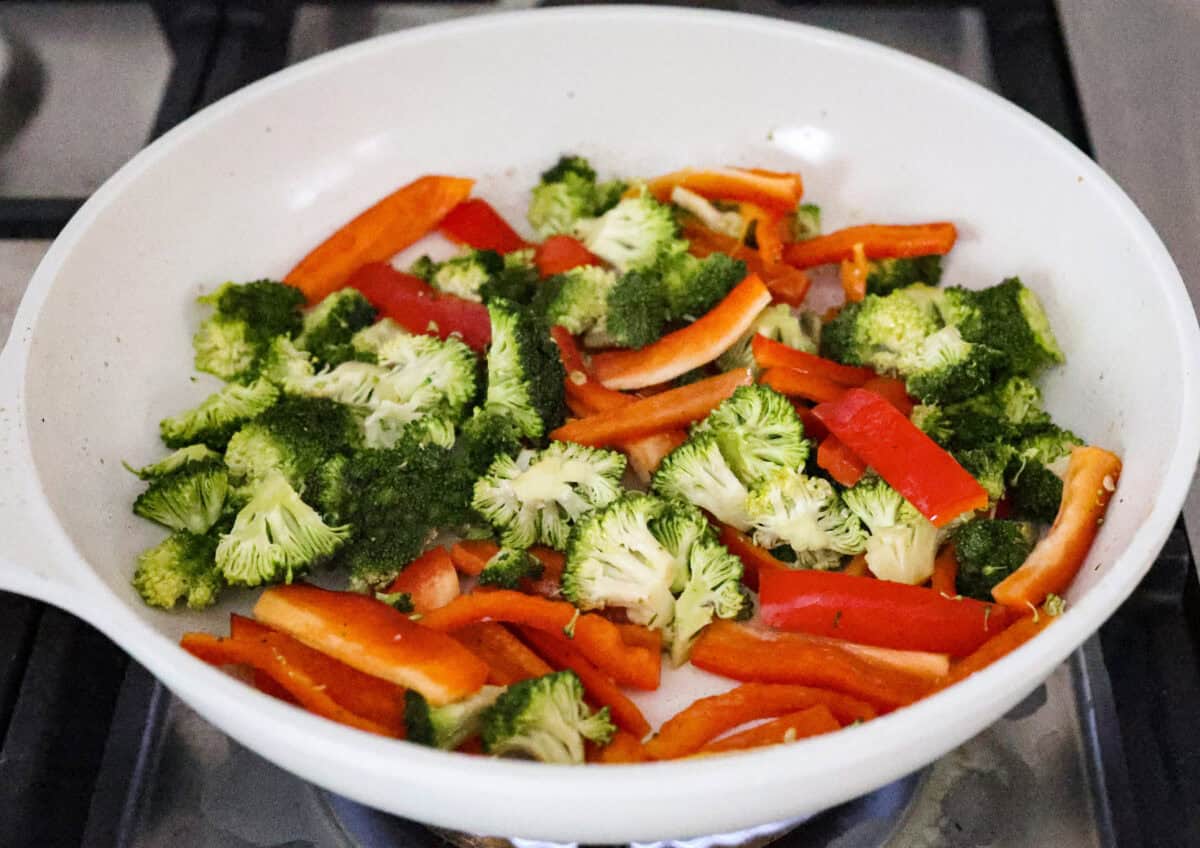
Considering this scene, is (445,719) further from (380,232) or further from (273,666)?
(380,232)

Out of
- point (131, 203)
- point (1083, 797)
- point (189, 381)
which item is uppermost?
point (131, 203)

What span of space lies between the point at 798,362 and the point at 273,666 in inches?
30.5

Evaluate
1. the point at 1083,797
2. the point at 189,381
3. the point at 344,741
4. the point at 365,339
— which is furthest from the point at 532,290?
the point at 1083,797

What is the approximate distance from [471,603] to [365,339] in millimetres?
525

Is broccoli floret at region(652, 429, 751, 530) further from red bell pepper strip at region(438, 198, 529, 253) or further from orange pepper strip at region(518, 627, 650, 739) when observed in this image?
red bell pepper strip at region(438, 198, 529, 253)

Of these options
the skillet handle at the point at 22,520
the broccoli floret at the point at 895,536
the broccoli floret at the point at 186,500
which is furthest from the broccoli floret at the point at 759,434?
the skillet handle at the point at 22,520

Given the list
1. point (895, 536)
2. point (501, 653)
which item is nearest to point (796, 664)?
point (895, 536)

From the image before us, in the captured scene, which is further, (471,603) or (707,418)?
(707,418)

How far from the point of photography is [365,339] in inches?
64.4

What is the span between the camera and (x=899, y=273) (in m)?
1.67

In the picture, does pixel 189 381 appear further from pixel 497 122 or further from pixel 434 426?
pixel 497 122

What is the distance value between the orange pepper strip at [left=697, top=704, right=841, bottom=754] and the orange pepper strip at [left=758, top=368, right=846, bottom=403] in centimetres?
47

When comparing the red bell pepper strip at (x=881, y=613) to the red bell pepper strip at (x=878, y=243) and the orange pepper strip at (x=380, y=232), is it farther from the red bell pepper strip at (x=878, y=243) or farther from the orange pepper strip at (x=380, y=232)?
the orange pepper strip at (x=380, y=232)

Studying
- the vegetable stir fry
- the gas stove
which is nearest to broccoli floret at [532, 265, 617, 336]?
the vegetable stir fry
